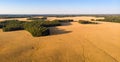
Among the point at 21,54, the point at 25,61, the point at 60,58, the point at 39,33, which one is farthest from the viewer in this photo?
the point at 39,33

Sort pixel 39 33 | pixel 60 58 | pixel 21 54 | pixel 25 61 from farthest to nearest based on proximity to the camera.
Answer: pixel 39 33
pixel 21 54
pixel 60 58
pixel 25 61

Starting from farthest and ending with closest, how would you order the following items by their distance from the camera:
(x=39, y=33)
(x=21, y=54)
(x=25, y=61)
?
(x=39, y=33)
(x=21, y=54)
(x=25, y=61)

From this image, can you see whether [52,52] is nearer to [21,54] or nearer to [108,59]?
[21,54]

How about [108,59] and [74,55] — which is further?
[74,55]

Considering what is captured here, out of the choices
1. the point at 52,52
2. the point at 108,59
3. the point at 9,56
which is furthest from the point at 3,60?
the point at 108,59

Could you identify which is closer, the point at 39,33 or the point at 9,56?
the point at 9,56

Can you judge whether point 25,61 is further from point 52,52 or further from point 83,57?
point 83,57

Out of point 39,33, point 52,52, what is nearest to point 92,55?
point 52,52

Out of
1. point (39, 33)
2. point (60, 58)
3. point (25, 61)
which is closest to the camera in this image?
point (25, 61)

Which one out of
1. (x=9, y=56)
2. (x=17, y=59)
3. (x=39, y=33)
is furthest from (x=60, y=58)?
(x=39, y=33)
